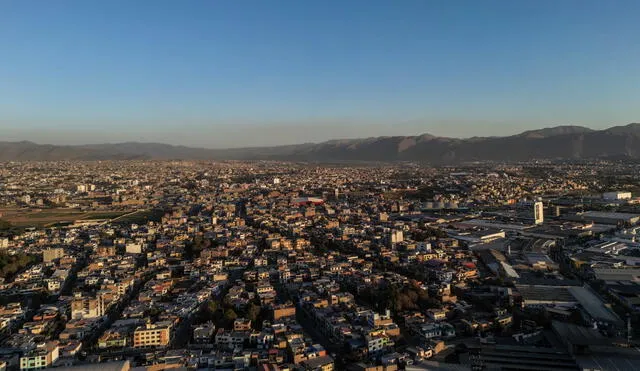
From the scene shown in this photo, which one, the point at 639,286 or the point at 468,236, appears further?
the point at 468,236

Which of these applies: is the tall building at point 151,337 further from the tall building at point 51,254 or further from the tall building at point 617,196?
the tall building at point 617,196

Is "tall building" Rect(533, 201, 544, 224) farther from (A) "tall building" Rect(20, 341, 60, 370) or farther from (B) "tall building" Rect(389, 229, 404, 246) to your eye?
(A) "tall building" Rect(20, 341, 60, 370)

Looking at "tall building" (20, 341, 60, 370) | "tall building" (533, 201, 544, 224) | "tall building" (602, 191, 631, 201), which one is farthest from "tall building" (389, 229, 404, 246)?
"tall building" (602, 191, 631, 201)

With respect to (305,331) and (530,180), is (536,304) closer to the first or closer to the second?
(305,331)

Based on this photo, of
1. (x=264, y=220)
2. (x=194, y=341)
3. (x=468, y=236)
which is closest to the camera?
(x=194, y=341)

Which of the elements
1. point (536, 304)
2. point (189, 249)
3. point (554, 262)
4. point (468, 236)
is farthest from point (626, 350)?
point (189, 249)

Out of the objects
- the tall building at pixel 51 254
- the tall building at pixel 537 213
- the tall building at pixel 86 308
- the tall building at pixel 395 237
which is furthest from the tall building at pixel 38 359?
the tall building at pixel 537 213

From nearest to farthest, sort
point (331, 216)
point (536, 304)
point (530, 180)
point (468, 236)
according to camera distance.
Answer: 1. point (536, 304)
2. point (468, 236)
3. point (331, 216)
4. point (530, 180)

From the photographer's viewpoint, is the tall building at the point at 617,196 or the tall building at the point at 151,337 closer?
the tall building at the point at 151,337

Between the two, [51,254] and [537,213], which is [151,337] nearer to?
[51,254]
